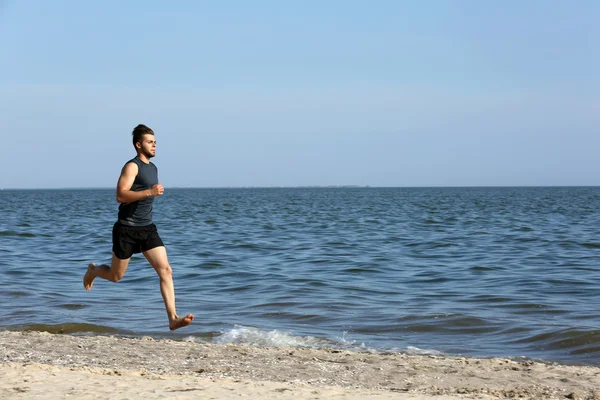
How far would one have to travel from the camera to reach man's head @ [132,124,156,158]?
7.21 metres

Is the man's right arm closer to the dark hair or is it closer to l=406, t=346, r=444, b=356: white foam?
the dark hair

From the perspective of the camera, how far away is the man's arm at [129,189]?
23.0 ft

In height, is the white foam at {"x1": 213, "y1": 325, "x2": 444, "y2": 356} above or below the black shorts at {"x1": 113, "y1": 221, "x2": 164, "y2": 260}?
below

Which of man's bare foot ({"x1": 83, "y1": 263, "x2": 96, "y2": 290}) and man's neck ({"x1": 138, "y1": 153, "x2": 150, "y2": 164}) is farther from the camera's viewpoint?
man's bare foot ({"x1": 83, "y1": 263, "x2": 96, "y2": 290})

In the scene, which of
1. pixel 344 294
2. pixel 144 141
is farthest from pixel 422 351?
pixel 344 294

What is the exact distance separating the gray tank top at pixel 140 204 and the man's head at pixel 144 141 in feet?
0.30

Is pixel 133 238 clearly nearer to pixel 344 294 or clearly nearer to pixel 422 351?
pixel 422 351

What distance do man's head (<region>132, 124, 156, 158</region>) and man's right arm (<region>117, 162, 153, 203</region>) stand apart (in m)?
0.19

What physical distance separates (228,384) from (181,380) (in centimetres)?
43

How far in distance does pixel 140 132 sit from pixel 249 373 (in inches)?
96.6

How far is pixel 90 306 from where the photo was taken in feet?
40.9

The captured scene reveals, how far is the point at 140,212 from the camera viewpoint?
24.0ft

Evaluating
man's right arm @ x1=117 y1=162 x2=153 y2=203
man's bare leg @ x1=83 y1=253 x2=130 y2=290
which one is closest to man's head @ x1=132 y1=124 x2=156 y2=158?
man's right arm @ x1=117 y1=162 x2=153 y2=203

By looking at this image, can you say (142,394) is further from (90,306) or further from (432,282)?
(432,282)
